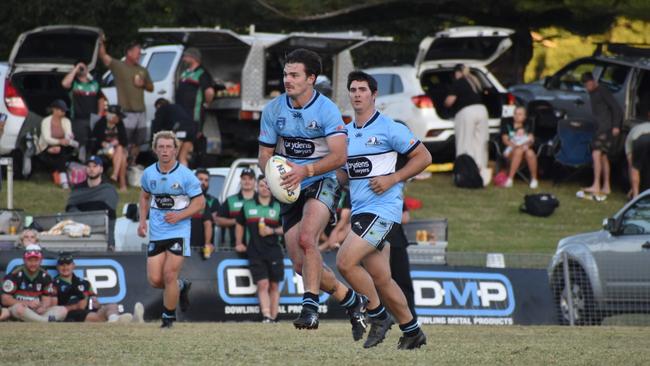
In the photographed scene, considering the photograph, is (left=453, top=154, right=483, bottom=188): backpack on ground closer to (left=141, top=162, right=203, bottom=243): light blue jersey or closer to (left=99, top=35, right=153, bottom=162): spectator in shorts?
(left=99, top=35, right=153, bottom=162): spectator in shorts

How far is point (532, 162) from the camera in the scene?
25.2 metres

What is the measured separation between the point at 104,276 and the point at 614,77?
11.8m

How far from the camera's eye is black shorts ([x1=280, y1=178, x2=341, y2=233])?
10242mm

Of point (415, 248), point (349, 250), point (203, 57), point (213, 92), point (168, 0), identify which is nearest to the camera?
point (349, 250)

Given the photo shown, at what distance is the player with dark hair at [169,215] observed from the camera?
1374 cm

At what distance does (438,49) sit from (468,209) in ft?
10.5

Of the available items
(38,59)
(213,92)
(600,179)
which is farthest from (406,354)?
(600,179)

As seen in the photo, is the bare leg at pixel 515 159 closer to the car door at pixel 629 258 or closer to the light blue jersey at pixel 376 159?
the car door at pixel 629 258

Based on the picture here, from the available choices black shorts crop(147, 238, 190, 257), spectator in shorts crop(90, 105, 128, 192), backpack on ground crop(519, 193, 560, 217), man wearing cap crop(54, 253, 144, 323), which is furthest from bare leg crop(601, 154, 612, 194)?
black shorts crop(147, 238, 190, 257)

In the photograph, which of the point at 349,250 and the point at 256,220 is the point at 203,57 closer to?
the point at 256,220

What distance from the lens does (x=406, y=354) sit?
10070 millimetres

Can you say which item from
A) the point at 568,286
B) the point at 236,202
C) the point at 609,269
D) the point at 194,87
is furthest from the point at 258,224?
the point at 194,87

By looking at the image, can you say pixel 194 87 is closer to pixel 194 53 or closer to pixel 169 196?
pixel 194 53

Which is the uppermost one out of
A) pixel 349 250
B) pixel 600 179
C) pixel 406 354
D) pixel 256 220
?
pixel 349 250
